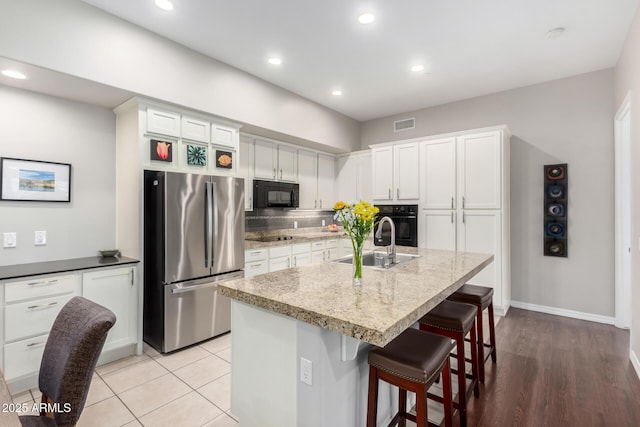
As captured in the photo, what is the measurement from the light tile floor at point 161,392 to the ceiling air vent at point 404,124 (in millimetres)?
4372

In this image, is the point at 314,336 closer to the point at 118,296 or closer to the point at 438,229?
the point at 118,296

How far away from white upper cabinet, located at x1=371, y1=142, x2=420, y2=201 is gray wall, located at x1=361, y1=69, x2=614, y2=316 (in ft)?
3.75

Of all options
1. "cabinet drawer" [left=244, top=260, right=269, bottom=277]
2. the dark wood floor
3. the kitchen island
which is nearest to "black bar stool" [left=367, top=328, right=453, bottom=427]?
the kitchen island

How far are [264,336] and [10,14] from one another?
9.30 feet

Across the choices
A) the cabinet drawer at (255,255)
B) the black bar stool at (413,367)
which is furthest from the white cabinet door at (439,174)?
the black bar stool at (413,367)

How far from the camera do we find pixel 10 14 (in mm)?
2199

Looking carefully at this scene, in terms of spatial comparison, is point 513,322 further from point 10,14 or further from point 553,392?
point 10,14

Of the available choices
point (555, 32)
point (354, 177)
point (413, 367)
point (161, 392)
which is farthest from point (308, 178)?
point (413, 367)

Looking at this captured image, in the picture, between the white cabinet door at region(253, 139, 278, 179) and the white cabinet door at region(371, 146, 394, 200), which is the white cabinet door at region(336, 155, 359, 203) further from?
the white cabinet door at region(253, 139, 278, 179)

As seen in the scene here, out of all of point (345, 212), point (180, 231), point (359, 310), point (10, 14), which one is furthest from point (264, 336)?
point (10, 14)

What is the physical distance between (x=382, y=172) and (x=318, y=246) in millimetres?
1533

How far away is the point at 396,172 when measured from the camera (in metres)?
4.76

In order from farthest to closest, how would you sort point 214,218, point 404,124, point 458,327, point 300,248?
point 404,124 → point 300,248 → point 214,218 → point 458,327

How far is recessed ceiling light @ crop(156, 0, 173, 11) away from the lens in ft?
8.21
